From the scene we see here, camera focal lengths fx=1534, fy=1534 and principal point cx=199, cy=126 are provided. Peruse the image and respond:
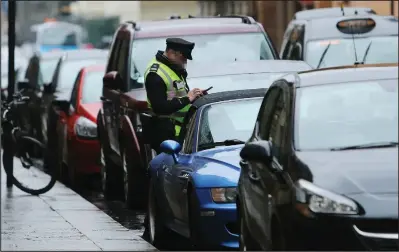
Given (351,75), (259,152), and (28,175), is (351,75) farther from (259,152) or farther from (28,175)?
(28,175)

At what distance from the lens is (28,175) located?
744 inches

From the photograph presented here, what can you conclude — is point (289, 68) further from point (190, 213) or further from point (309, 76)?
point (309, 76)

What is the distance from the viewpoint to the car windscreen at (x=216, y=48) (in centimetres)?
1712

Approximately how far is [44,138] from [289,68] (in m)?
9.14

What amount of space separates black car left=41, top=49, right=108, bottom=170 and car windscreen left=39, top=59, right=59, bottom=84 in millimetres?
2894

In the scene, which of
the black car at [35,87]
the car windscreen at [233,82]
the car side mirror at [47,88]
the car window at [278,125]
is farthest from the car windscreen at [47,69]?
the car window at [278,125]

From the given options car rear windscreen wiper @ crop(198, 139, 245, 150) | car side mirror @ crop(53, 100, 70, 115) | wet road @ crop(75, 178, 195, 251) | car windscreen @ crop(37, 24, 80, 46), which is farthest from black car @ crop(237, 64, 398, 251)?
car windscreen @ crop(37, 24, 80, 46)

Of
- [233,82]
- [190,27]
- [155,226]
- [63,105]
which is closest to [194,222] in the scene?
[155,226]

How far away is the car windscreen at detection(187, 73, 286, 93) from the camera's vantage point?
15.0 m

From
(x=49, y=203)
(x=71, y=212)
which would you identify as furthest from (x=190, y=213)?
(x=49, y=203)

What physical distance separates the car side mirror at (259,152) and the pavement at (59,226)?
2.66 m

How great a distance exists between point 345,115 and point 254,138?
124 centimetres

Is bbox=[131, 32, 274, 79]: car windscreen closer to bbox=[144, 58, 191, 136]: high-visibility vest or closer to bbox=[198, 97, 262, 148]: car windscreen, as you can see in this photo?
bbox=[144, 58, 191, 136]: high-visibility vest

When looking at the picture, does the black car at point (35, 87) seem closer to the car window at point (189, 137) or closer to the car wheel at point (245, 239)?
the car window at point (189, 137)
